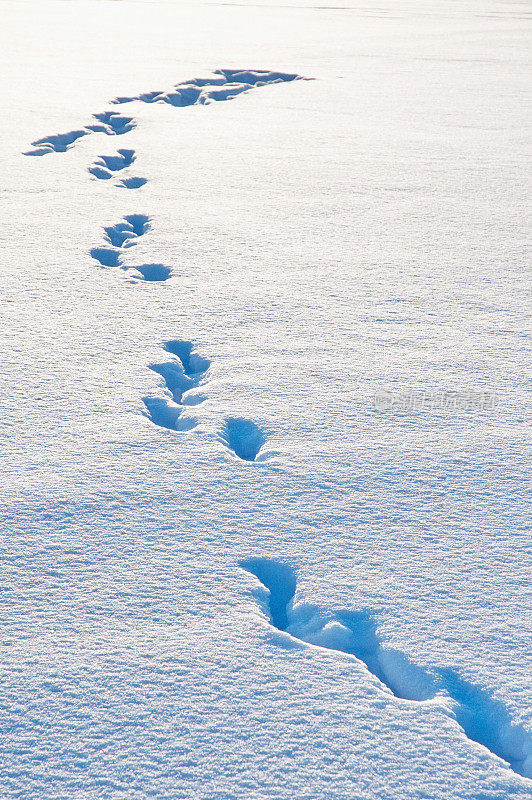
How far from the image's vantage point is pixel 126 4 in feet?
34.6

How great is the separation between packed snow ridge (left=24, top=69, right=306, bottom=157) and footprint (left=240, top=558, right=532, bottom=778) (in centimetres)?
249

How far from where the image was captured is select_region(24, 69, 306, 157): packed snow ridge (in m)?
3.80

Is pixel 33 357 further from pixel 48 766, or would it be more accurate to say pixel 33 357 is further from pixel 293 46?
pixel 293 46

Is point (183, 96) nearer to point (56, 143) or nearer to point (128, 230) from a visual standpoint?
point (56, 143)

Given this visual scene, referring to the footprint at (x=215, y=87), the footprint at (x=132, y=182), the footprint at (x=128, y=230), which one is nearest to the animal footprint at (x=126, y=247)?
the footprint at (x=128, y=230)

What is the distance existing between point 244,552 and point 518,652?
0.47 m

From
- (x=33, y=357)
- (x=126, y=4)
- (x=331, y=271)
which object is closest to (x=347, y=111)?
(x=331, y=271)

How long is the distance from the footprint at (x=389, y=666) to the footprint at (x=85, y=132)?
10.1ft

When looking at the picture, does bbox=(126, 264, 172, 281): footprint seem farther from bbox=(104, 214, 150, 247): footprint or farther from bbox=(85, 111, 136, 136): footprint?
bbox=(85, 111, 136, 136): footprint

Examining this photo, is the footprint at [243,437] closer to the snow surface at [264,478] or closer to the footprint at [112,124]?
the snow surface at [264,478]

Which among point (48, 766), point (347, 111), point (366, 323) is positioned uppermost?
point (347, 111)

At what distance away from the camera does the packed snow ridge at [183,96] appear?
3.80m

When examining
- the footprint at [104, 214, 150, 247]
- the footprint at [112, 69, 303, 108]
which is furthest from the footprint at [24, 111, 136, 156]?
the footprint at [104, 214, 150, 247]

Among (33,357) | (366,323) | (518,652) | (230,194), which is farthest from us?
(230,194)
